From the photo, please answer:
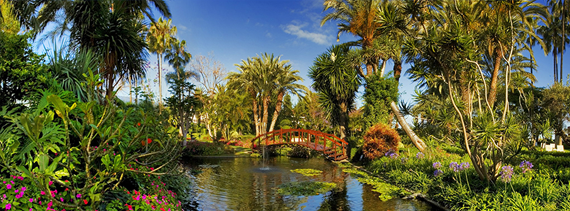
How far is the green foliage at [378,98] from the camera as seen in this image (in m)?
18.2

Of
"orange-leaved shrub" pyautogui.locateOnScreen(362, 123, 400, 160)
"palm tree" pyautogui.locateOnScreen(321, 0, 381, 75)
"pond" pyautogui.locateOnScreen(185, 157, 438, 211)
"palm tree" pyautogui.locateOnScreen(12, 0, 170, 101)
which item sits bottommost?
"pond" pyautogui.locateOnScreen(185, 157, 438, 211)

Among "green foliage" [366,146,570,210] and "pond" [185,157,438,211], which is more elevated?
"green foliage" [366,146,570,210]

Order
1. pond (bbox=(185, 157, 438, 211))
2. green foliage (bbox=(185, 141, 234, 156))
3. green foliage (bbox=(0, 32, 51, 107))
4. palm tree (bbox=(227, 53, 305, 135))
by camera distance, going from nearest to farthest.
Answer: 1. green foliage (bbox=(0, 32, 51, 107))
2. pond (bbox=(185, 157, 438, 211))
3. green foliage (bbox=(185, 141, 234, 156))
4. palm tree (bbox=(227, 53, 305, 135))

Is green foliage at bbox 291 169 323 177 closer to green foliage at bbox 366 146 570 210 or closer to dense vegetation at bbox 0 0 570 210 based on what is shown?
dense vegetation at bbox 0 0 570 210

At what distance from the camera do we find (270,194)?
11195 mm

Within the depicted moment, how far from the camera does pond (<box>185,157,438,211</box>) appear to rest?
948 centimetres

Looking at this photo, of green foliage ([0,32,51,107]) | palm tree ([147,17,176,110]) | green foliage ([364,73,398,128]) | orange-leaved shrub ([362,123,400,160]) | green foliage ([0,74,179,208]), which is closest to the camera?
green foliage ([0,74,179,208])

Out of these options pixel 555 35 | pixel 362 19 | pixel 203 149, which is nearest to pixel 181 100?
pixel 203 149

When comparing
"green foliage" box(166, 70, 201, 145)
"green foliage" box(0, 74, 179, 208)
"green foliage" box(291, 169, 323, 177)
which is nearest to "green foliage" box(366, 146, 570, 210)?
"green foliage" box(291, 169, 323, 177)

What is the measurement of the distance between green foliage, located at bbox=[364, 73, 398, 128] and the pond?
12.1ft

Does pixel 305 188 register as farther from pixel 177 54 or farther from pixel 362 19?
pixel 177 54

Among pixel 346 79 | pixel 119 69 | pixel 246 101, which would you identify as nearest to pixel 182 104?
pixel 119 69

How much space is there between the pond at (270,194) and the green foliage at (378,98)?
3.68 metres

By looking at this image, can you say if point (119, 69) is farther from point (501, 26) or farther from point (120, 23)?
point (501, 26)
